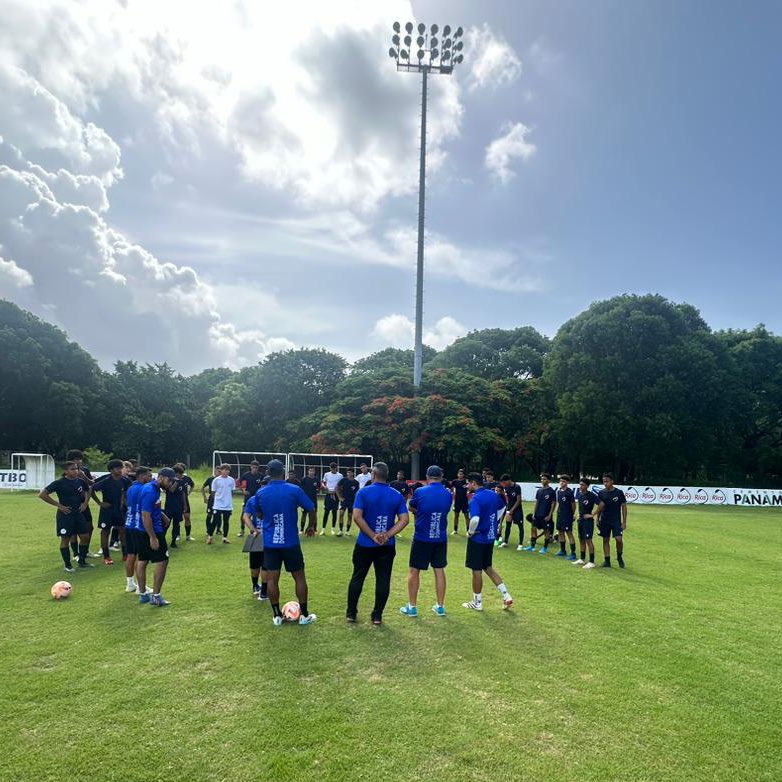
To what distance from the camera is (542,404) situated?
40.5 metres

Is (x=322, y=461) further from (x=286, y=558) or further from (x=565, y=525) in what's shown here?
(x=286, y=558)

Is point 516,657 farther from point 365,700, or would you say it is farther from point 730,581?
point 730,581

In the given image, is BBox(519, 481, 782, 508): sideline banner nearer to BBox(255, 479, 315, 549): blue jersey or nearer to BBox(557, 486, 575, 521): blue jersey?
BBox(557, 486, 575, 521): blue jersey

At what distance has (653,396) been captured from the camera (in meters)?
36.2

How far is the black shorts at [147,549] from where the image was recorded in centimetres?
782

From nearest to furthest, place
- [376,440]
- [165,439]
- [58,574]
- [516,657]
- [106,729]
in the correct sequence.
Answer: [106,729] < [516,657] < [58,574] < [376,440] < [165,439]

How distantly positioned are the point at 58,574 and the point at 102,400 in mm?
46242

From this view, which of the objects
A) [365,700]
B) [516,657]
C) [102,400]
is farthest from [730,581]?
[102,400]

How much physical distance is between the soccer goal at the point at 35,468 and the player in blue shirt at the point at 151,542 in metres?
24.3

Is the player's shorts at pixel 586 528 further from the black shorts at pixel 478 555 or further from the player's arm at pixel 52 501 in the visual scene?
the player's arm at pixel 52 501

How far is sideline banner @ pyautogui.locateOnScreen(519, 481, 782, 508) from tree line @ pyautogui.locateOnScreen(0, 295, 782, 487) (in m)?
5.13


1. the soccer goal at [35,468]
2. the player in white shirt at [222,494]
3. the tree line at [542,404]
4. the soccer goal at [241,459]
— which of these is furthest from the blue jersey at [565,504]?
the soccer goal at [35,468]

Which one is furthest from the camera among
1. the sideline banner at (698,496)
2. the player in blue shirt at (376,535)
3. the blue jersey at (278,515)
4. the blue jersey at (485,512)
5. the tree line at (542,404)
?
the tree line at (542,404)

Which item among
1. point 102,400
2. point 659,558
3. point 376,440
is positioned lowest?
point 659,558
